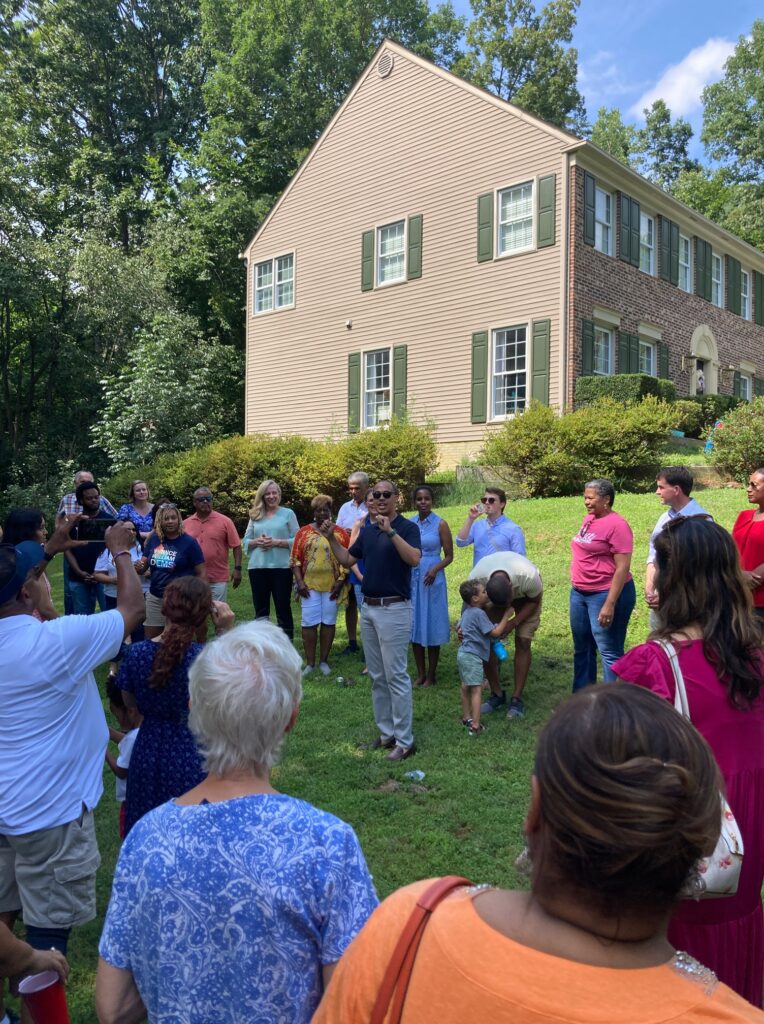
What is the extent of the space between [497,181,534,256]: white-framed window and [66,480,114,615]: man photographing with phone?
1287 cm

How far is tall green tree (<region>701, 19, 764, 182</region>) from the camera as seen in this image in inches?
1467

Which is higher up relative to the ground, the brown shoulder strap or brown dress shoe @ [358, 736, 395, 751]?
the brown shoulder strap

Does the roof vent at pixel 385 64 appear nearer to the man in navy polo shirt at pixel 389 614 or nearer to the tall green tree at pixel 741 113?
the man in navy polo shirt at pixel 389 614

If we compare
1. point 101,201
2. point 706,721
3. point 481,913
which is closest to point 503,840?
point 706,721

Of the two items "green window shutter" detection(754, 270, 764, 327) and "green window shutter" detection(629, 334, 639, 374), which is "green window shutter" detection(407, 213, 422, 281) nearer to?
"green window shutter" detection(629, 334, 639, 374)

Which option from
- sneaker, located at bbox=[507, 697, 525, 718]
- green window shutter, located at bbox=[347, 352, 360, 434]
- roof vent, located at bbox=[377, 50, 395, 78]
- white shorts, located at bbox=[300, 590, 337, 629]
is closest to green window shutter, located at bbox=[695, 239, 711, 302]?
roof vent, located at bbox=[377, 50, 395, 78]

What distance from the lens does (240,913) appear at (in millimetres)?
1624

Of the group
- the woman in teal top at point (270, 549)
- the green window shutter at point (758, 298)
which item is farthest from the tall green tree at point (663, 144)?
the woman in teal top at point (270, 549)

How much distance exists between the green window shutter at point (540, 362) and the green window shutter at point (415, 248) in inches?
152

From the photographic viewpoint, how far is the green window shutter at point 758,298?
2523 centimetres

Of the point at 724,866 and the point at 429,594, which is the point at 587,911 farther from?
the point at 429,594

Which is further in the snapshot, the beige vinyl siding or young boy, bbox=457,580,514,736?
the beige vinyl siding

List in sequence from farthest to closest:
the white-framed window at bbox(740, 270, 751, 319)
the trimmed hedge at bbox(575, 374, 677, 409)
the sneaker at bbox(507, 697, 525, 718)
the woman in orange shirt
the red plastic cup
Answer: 1. the white-framed window at bbox(740, 270, 751, 319)
2. the trimmed hedge at bbox(575, 374, 677, 409)
3. the sneaker at bbox(507, 697, 525, 718)
4. the red plastic cup
5. the woman in orange shirt

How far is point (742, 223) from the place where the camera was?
1330 inches
